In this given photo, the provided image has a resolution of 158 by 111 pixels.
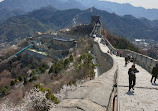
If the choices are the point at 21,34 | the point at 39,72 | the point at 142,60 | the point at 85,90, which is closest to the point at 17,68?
the point at 39,72

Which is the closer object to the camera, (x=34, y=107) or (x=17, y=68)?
(x=34, y=107)

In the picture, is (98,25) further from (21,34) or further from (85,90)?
(21,34)

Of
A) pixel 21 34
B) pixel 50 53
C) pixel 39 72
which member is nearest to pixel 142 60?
pixel 39 72

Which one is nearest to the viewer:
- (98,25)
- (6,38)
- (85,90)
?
(85,90)

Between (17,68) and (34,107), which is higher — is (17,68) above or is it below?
below

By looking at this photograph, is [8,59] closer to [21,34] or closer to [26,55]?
[26,55]

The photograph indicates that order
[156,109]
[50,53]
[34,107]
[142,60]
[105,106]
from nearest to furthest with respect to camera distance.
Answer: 1. [105,106]
2. [156,109]
3. [34,107]
4. [142,60]
5. [50,53]

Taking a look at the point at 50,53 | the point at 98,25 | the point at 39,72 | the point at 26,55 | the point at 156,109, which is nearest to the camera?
the point at 156,109

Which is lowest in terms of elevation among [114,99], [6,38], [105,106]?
[6,38]

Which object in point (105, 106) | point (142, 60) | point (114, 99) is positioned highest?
point (105, 106)
